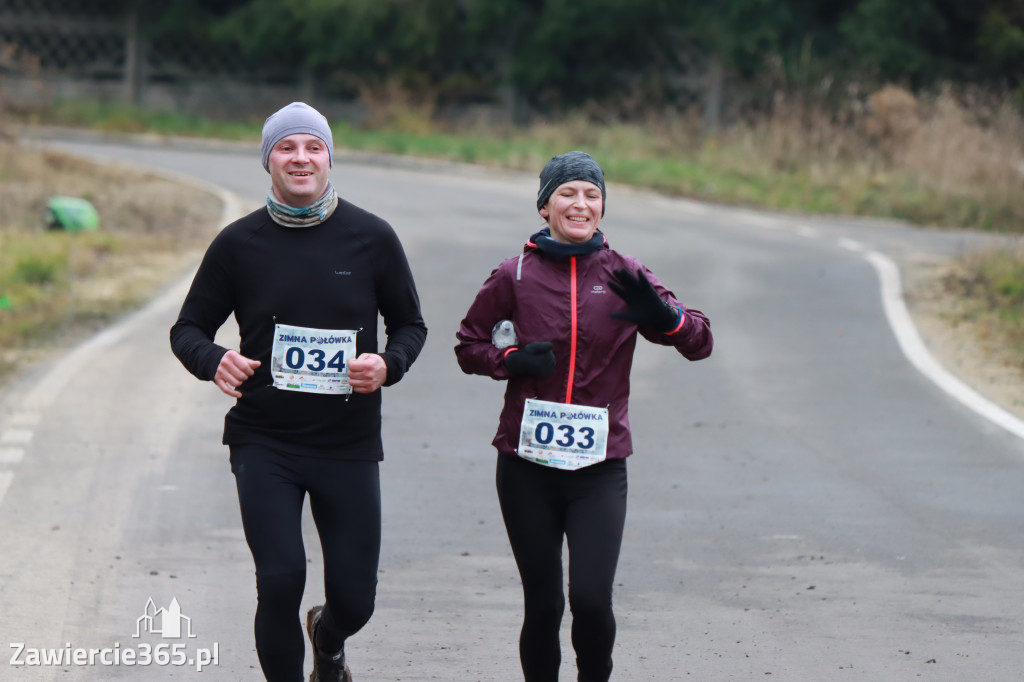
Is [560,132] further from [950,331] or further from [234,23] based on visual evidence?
[950,331]

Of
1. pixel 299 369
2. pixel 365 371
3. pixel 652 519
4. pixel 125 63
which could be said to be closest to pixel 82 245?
pixel 652 519

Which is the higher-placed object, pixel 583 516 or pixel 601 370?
pixel 601 370

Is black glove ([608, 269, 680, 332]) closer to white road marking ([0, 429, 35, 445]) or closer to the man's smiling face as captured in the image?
the man's smiling face

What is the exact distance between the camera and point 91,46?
4222cm

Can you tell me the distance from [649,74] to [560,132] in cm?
714

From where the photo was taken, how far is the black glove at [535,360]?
15.4 ft

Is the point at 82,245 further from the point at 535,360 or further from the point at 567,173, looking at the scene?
the point at 535,360

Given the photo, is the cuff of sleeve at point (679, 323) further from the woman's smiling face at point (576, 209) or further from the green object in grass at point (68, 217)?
the green object in grass at point (68, 217)

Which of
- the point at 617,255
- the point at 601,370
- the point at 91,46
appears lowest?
the point at 91,46

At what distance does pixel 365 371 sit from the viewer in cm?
468

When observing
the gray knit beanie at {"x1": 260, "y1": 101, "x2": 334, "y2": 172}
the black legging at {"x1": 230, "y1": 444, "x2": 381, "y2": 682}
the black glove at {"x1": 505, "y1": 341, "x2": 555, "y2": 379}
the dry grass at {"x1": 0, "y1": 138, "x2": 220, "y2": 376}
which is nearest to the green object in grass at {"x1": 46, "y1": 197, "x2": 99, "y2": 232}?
the dry grass at {"x1": 0, "y1": 138, "x2": 220, "y2": 376}

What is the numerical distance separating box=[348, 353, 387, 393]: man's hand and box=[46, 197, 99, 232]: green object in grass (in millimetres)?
13801

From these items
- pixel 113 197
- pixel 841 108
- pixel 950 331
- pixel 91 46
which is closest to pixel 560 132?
pixel 841 108

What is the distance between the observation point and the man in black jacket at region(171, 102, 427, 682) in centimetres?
470
